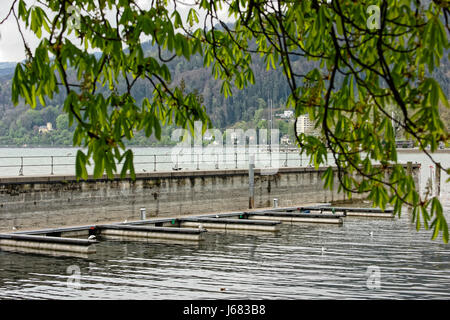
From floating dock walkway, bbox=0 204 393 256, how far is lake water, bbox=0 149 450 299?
774 millimetres

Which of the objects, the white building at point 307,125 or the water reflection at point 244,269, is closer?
the white building at point 307,125

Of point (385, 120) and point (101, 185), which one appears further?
point (101, 185)

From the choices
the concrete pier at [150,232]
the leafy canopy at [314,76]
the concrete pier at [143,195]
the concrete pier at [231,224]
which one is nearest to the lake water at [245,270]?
the concrete pier at [150,232]

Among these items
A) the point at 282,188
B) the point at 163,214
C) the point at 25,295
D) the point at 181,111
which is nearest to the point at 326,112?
the point at 181,111

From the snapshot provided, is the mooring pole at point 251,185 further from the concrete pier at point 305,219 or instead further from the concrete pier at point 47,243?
the concrete pier at point 47,243

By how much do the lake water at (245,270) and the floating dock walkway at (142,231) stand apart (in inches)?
30.5

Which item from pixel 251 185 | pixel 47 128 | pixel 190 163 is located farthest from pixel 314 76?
pixel 47 128

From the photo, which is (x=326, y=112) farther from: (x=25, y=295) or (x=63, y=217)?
(x=63, y=217)

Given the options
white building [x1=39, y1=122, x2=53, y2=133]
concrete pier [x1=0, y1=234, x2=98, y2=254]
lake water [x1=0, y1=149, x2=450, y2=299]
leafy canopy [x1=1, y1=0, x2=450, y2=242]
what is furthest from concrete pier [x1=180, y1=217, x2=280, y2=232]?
white building [x1=39, y1=122, x2=53, y2=133]

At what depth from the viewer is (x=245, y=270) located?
22.3m

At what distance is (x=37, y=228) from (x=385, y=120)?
28.4 meters

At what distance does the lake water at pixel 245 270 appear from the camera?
18.8 m

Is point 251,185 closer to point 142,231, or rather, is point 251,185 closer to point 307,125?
point 142,231

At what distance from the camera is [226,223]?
3284 cm
